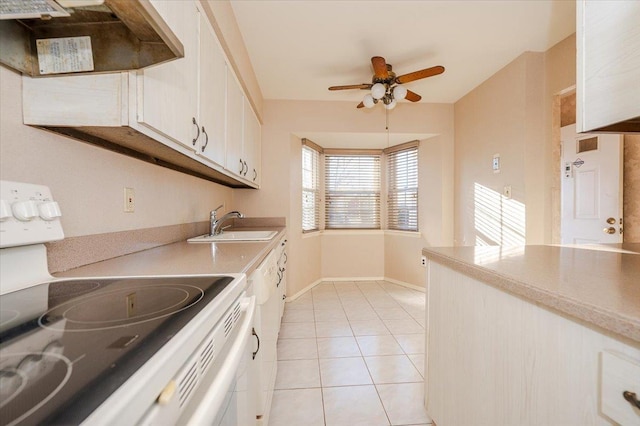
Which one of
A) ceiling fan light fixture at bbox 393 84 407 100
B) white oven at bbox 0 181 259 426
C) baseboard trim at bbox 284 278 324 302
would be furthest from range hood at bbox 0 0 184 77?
baseboard trim at bbox 284 278 324 302

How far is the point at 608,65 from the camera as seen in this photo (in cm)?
77

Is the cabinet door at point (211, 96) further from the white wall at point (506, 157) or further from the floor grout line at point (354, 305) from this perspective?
the white wall at point (506, 157)

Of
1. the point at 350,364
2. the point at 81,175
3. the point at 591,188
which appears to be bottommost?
the point at 350,364

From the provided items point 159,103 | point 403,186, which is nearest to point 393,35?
point 159,103

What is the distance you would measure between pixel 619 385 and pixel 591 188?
2.91 metres

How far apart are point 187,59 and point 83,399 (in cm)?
121

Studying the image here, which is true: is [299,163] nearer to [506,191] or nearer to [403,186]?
[403,186]

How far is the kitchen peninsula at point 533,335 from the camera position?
0.59 m

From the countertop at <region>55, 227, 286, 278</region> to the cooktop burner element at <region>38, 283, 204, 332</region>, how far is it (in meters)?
0.19

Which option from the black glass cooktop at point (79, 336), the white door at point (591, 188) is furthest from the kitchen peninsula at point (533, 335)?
the white door at point (591, 188)

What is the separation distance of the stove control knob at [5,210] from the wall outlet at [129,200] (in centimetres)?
52

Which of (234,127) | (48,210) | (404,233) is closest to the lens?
(48,210)

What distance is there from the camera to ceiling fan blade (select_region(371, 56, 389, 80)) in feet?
7.29

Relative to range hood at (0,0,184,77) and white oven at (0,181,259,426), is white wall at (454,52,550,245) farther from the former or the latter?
range hood at (0,0,184,77)
